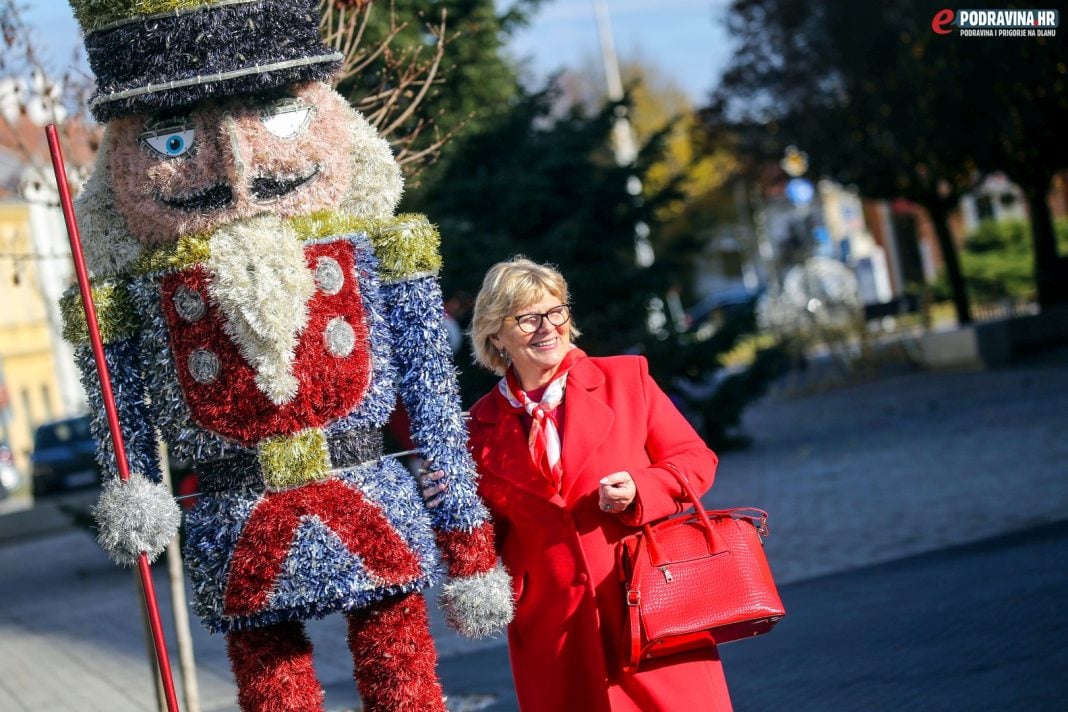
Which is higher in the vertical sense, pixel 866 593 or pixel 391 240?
pixel 391 240

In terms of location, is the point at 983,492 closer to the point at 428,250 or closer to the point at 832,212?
the point at 428,250

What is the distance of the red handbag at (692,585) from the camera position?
3.69 meters

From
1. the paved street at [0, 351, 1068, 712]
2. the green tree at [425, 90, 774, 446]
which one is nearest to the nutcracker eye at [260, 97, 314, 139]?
the paved street at [0, 351, 1068, 712]

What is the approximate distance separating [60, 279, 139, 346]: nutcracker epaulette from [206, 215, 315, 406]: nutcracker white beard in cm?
33

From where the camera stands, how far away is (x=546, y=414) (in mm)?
4031

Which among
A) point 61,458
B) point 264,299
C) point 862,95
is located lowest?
point 61,458

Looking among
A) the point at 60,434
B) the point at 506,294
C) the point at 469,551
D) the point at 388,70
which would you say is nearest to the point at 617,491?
the point at 469,551

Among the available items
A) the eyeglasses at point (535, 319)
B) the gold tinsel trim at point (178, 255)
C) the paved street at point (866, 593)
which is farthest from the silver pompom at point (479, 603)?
the paved street at point (866, 593)

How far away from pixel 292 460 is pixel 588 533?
33.6 inches

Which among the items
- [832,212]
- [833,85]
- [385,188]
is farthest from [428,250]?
[832,212]

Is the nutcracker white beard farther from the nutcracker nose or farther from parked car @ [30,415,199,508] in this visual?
parked car @ [30,415,199,508]

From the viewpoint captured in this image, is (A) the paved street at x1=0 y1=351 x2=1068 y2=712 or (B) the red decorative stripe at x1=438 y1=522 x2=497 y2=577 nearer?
(B) the red decorative stripe at x1=438 y1=522 x2=497 y2=577

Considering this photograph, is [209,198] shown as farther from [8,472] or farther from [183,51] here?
[8,472]

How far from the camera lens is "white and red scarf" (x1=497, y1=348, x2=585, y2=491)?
3.96 m
